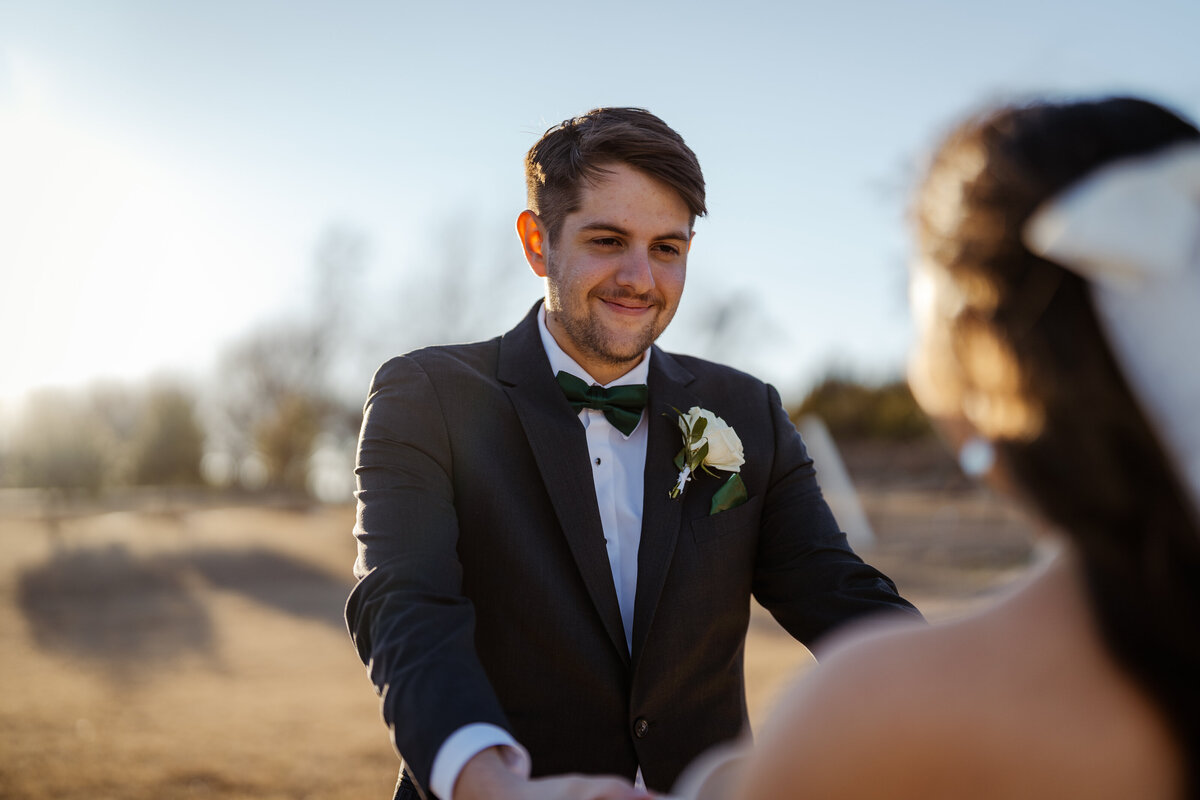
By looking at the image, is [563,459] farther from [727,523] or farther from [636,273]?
[636,273]

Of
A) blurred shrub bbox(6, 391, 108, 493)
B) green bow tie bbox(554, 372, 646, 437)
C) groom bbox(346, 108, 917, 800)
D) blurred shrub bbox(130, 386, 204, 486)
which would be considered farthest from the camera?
blurred shrub bbox(130, 386, 204, 486)

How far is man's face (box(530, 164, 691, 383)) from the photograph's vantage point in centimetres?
276

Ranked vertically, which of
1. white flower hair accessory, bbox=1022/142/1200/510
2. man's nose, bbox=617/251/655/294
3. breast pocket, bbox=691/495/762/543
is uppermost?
white flower hair accessory, bbox=1022/142/1200/510

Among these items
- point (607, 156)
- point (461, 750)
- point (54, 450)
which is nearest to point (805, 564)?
point (461, 750)

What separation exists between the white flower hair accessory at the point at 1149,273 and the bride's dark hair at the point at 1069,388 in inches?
0.7

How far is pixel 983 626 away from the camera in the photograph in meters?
1.05

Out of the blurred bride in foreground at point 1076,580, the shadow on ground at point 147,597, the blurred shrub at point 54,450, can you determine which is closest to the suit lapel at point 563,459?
the blurred bride in foreground at point 1076,580

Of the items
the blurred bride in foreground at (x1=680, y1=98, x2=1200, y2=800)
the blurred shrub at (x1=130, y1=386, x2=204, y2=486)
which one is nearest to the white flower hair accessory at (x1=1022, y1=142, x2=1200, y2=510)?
the blurred bride in foreground at (x1=680, y1=98, x2=1200, y2=800)

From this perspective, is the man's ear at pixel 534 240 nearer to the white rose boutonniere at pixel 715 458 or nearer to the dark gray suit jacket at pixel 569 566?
the dark gray suit jacket at pixel 569 566

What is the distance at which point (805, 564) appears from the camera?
2.47 meters

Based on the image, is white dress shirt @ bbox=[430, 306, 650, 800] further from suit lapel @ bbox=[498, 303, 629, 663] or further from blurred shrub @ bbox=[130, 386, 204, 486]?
blurred shrub @ bbox=[130, 386, 204, 486]

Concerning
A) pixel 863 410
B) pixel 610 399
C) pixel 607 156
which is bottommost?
pixel 863 410

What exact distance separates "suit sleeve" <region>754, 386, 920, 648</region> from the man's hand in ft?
3.09

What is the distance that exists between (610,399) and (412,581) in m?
0.92
